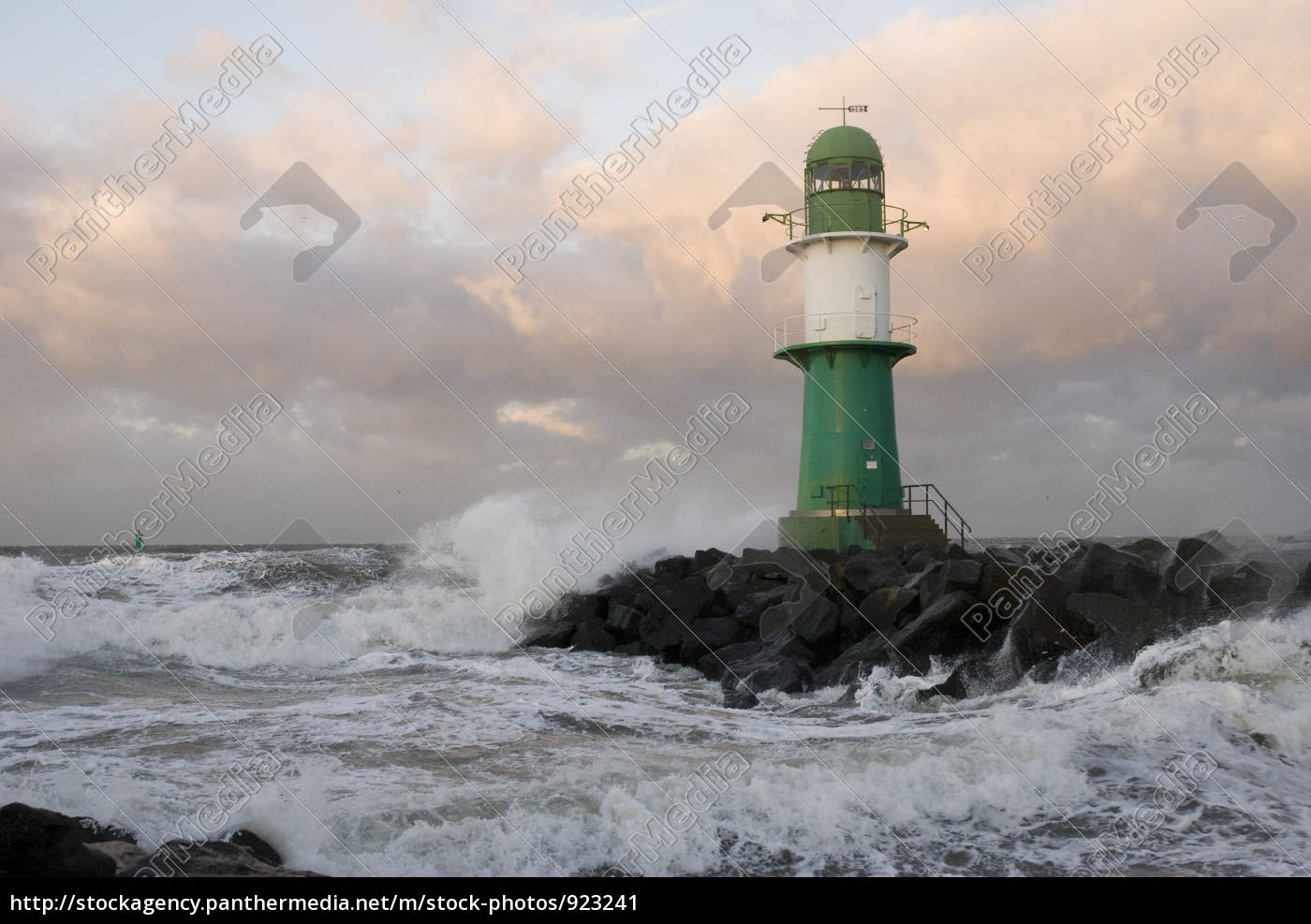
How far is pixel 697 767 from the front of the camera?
6355mm

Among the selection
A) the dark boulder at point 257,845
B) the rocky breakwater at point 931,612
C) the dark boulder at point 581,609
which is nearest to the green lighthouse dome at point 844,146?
the rocky breakwater at point 931,612

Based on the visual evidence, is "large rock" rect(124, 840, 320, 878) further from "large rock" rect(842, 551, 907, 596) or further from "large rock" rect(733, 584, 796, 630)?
"large rock" rect(842, 551, 907, 596)

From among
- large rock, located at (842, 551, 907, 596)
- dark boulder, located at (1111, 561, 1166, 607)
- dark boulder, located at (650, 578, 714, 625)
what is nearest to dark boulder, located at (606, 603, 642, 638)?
dark boulder, located at (650, 578, 714, 625)

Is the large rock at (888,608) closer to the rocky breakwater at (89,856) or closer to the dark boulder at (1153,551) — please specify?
the dark boulder at (1153,551)

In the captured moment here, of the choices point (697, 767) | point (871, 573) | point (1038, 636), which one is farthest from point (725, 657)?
point (697, 767)

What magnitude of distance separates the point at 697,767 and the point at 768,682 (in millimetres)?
3103

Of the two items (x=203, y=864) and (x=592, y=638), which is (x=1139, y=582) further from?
(x=203, y=864)

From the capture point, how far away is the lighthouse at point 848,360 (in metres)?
15.2

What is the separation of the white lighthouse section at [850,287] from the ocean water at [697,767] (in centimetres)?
690
